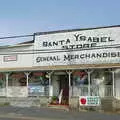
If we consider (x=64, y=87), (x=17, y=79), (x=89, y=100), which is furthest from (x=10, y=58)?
(x=89, y=100)

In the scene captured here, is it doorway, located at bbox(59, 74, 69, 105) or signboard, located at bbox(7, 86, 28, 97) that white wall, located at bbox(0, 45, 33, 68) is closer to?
signboard, located at bbox(7, 86, 28, 97)

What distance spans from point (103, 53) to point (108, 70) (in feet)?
5.09

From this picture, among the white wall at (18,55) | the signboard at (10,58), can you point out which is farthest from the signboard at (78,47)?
the signboard at (10,58)

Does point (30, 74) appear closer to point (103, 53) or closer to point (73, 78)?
point (73, 78)

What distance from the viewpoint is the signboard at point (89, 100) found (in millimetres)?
35438

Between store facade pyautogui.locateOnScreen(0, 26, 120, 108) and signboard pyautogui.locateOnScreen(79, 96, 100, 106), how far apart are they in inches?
26.9

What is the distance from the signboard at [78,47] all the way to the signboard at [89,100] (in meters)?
3.29

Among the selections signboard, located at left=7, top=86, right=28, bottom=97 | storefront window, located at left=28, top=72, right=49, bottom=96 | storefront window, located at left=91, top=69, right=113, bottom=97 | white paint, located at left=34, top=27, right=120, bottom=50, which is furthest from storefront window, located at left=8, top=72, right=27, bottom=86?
storefront window, located at left=91, top=69, right=113, bottom=97

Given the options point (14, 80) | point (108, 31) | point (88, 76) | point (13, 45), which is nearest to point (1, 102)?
point (14, 80)

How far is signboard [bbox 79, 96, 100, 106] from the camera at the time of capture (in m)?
35.4

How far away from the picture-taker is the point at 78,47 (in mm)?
38688

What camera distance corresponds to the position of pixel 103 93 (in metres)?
37.4

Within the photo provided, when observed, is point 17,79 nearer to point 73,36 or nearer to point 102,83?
point 73,36

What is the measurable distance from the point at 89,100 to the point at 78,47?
16.9 ft
